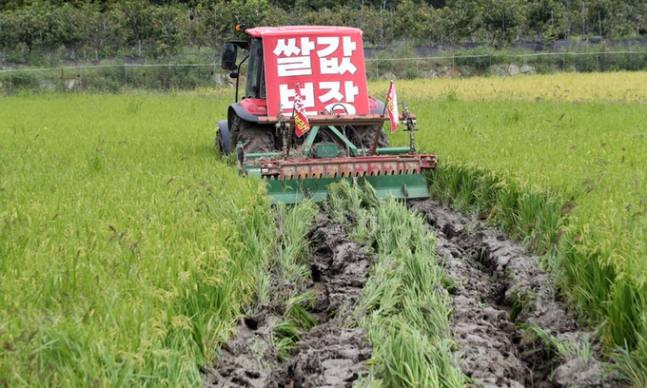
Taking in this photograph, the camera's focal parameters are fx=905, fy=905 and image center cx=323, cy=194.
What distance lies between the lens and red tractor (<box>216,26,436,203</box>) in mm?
8680

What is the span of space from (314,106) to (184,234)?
4572 millimetres

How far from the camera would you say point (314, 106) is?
938cm

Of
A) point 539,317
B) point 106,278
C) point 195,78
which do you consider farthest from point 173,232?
point 195,78

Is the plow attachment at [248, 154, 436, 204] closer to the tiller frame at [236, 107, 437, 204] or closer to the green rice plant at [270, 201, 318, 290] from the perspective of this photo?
the tiller frame at [236, 107, 437, 204]

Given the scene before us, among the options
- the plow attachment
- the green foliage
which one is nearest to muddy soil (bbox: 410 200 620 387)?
Answer: the green foliage

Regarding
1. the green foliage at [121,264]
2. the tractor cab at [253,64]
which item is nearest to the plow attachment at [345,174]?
the green foliage at [121,264]

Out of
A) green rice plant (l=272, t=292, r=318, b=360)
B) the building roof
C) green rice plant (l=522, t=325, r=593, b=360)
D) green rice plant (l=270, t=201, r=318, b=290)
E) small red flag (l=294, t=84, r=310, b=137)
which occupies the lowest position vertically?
green rice plant (l=270, t=201, r=318, b=290)

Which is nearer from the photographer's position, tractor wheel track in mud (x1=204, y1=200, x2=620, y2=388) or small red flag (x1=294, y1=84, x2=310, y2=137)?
tractor wheel track in mud (x1=204, y1=200, x2=620, y2=388)

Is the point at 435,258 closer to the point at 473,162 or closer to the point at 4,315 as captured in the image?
the point at 473,162

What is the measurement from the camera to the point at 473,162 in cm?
812

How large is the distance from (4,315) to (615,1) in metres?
42.5

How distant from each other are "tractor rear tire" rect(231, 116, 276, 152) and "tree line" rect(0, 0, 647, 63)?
2459 centimetres

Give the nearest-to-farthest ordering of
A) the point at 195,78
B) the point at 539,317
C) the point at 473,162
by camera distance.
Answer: the point at 539,317, the point at 473,162, the point at 195,78

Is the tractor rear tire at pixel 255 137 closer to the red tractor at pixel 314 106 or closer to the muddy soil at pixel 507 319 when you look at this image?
the red tractor at pixel 314 106
